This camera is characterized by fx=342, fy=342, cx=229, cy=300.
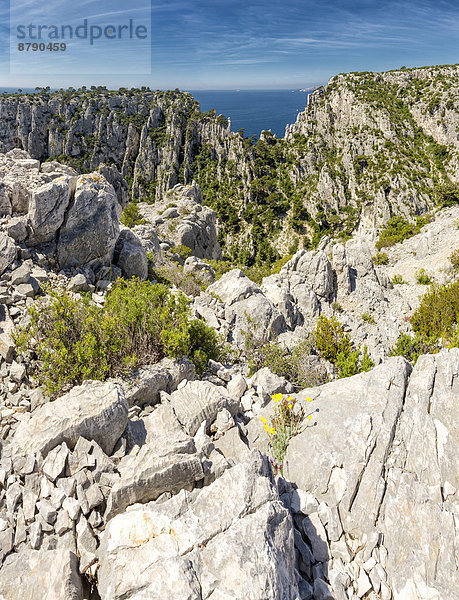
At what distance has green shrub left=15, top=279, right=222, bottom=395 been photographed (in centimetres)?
623

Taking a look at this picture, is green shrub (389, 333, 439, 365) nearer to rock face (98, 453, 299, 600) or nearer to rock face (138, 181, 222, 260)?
rock face (98, 453, 299, 600)

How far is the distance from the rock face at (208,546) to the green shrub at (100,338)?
307 centimetres

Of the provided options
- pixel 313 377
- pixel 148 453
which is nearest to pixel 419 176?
pixel 313 377

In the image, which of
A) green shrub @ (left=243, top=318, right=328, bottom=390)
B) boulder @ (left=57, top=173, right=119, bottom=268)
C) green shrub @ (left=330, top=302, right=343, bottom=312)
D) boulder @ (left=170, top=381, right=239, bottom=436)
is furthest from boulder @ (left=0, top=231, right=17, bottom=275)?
green shrub @ (left=330, top=302, right=343, bottom=312)

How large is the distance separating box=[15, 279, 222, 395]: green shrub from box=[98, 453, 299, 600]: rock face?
3074mm

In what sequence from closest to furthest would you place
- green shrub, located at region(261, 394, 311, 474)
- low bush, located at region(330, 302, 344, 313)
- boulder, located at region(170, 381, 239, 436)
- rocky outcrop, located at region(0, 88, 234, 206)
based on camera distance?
green shrub, located at region(261, 394, 311, 474) → boulder, located at region(170, 381, 239, 436) → low bush, located at region(330, 302, 344, 313) → rocky outcrop, located at region(0, 88, 234, 206)

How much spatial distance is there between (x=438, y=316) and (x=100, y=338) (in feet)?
44.5

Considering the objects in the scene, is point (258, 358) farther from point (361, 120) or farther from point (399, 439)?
point (361, 120)

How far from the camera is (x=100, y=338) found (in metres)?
6.77

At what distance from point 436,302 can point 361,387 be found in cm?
1069

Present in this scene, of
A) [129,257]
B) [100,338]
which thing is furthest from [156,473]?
[129,257]

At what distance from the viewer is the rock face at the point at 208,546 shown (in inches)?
120

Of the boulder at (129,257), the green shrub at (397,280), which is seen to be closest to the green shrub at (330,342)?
the boulder at (129,257)

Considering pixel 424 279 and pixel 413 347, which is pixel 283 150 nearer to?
pixel 424 279
